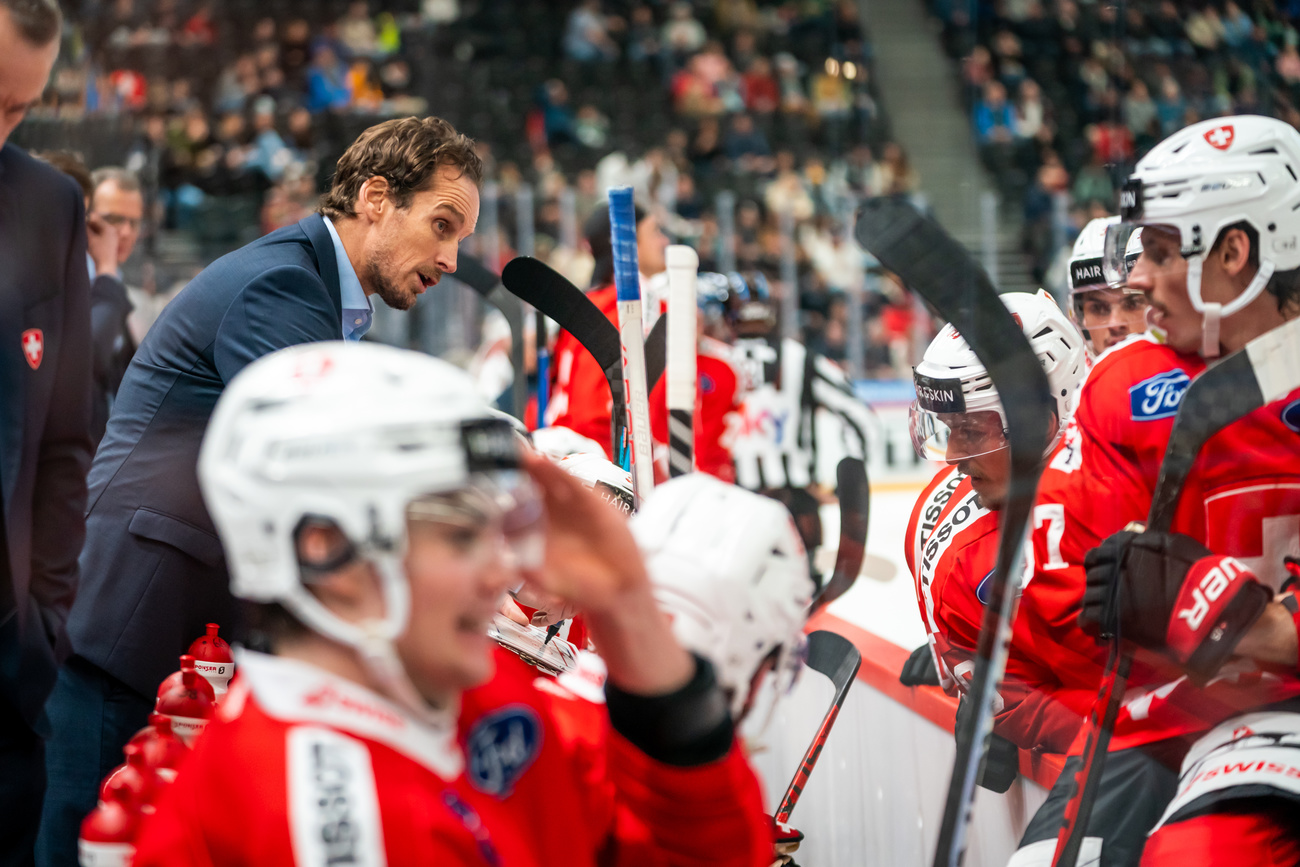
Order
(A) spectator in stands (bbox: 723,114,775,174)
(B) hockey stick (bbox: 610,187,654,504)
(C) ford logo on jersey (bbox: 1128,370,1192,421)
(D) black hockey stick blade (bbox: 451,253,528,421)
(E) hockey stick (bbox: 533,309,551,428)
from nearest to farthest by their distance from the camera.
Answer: (C) ford logo on jersey (bbox: 1128,370,1192,421), (B) hockey stick (bbox: 610,187,654,504), (D) black hockey stick blade (bbox: 451,253,528,421), (E) hockey stick (bbox: 533,309,551,428), (A) spectator in stands (bbox: 723,114,775,174)

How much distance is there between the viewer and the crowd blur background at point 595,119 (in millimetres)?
7184

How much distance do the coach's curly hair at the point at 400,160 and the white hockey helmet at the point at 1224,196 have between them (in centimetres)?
104

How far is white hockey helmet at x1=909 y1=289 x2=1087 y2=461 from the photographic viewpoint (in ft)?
6.01

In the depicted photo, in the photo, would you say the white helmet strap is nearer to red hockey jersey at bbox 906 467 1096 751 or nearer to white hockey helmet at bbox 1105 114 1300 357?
white hockey helmet at bbox 1105 114 1300 357

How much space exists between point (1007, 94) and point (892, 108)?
377cm

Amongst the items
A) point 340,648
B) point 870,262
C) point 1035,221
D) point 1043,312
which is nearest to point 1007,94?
point 1035,221

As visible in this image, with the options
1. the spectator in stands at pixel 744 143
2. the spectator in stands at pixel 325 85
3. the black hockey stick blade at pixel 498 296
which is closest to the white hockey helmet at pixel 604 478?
the black hockey stick blade at pixel 498 296

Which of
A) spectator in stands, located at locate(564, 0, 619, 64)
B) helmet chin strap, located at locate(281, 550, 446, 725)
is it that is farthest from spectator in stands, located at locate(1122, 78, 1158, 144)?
spectator in stands, located at locate(564, 0, 619, 64)

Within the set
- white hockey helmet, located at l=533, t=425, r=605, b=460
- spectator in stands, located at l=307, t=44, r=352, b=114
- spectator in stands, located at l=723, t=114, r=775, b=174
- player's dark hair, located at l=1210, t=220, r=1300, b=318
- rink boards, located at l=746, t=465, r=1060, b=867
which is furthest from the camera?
spectator in stands, located at l=723, t=114, r=775, b=174

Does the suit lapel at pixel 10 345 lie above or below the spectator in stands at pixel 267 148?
below

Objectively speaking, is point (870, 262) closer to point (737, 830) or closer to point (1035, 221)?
point (1035, 221)

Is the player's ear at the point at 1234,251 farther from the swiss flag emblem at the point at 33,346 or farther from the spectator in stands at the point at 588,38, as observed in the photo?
the spectator in stands at the point at 588,38

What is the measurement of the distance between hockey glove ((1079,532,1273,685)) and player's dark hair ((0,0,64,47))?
4.35 ft

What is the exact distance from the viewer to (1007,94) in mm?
8156
